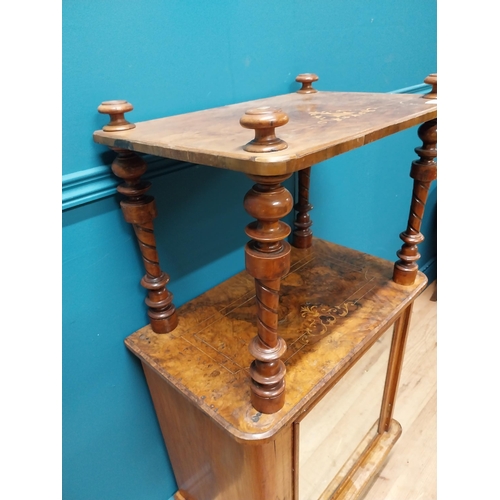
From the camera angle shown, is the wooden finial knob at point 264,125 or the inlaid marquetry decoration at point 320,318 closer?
the wooden finial knob at point 264,125

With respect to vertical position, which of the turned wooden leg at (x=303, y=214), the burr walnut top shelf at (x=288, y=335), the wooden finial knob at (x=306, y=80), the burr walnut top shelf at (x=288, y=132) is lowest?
the burr walnut top shelf at (x=288, y=335)

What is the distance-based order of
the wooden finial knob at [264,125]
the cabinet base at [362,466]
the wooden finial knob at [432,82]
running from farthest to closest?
the cabinet base at [362,466]
the wooden finial knob at [432,82]
the wooden finial knob at [264,125]

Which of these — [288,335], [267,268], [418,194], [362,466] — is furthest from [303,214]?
[362,466]

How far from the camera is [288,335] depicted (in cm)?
95

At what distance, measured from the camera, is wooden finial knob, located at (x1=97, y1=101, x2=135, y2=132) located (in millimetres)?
740

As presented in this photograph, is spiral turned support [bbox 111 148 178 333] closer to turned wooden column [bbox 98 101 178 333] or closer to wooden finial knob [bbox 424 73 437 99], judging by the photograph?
turned wooden column [bbox 98 101 178 333]

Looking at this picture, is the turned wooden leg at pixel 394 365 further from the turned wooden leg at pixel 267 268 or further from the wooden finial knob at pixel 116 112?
the wooden finial knob at pixel 116 112

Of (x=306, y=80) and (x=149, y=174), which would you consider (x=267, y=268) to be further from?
(x=306, y=80)

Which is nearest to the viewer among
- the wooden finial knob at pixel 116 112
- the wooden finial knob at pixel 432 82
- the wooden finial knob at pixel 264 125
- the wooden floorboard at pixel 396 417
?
the wooden finial knob at pixel 264 125

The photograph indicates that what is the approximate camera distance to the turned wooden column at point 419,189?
0.94 metres

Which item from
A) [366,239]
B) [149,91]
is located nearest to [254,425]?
[149,91]

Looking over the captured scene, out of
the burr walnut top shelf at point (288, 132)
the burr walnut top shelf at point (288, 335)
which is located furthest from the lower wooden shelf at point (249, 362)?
the burr walnut top shelf at point (288, 132)

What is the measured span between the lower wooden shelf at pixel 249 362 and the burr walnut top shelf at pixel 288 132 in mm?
475
